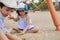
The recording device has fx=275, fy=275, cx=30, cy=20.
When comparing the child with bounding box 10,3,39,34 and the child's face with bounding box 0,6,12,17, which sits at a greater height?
the child's face with bounding box 0,6,12,17

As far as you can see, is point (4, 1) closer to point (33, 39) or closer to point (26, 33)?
point (33, 39)

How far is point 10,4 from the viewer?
4910 mm

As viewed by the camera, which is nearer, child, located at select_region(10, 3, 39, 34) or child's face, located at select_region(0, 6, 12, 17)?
child's face, located at select_region(0, 6, 12, 17)

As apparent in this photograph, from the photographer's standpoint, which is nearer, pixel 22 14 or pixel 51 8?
pixel 22 14

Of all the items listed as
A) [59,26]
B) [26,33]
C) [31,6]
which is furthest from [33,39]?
[31,6]

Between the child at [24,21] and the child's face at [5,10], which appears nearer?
the child's face at [5,10]

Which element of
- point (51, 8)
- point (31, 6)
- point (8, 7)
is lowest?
point (31, 6)

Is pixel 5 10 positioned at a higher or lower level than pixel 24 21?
higher

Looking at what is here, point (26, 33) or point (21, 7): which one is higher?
point (21, 7)

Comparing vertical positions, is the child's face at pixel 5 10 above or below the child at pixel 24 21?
above

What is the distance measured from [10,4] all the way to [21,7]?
6.69 feet

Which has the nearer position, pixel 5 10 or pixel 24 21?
pixel 5 10

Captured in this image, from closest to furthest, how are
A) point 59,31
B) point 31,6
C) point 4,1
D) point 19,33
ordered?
point 4,1 → point 19,33 → point 59,31 → point 31,6

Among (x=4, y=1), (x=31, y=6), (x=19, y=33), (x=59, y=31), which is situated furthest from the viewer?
(x=31, y=6)
